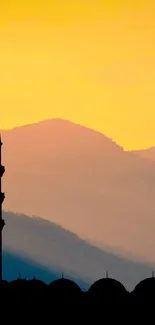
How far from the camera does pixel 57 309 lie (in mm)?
132750

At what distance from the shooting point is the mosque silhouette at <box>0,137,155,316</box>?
434 feet

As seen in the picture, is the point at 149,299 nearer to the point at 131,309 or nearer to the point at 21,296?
the point at 131,309

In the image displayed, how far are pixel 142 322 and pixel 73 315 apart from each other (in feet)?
19.8

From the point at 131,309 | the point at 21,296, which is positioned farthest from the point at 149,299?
the point at 21,296

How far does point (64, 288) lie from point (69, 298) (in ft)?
5.68

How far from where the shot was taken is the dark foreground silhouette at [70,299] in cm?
13212

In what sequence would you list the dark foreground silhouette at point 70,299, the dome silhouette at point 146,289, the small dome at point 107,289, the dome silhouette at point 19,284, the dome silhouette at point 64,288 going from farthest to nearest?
the dome silhouette at point 19,284 → the dome silhouette at point 64,288 → the small dome at point 107,289 → the dome silhouette at point 146,289 → the dark foreground silhouette at point 70,299

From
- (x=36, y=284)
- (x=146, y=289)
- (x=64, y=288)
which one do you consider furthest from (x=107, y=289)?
(x=36, y=284)

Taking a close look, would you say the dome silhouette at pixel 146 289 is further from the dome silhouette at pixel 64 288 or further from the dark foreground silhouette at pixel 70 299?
the dome silhouette at pixel 64 288

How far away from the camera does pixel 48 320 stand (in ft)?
431

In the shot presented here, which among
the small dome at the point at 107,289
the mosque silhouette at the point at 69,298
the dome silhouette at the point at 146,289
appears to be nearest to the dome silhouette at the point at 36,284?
the mosque silhouette at the point at 69,298

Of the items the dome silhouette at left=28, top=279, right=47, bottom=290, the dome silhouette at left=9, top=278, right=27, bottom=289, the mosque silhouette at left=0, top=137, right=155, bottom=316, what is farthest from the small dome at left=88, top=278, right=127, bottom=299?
the dome silhouette at left=9, top=278, right=27, bottom=289

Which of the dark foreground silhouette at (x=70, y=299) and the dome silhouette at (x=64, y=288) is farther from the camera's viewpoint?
the dome silhouette at (x=64, y=288)

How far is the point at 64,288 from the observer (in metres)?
136
